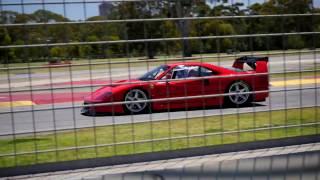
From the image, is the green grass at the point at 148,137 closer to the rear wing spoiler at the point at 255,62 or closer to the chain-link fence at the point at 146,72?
the chain-link fence at the point at 146,72

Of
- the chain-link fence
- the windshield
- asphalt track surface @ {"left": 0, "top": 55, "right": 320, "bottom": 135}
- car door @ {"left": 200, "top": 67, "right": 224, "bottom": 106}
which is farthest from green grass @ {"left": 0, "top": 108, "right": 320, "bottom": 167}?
the windshield

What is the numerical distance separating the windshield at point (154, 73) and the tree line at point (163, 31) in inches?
21.7

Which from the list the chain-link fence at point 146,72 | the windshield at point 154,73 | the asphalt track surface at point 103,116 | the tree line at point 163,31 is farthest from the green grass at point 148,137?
the tree line at point 163,31

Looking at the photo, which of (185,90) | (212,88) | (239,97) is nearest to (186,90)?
(185,90)

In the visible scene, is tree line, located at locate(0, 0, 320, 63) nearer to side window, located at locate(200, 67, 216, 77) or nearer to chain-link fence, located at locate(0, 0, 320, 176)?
chain-link fence, located at locate(0, 0, 320, 176)

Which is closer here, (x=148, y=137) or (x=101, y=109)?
(x=101, y=109)

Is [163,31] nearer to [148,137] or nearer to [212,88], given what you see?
[212,88]

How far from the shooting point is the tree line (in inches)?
232

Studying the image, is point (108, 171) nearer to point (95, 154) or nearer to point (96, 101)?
point (95, 154)

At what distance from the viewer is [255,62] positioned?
280 inches

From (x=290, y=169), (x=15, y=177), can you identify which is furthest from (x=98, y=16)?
(x=290, y=169)

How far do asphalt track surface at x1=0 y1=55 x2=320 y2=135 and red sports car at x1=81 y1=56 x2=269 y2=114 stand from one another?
4.4 inches

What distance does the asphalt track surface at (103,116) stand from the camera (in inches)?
244

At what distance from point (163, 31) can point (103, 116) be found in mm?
1409
